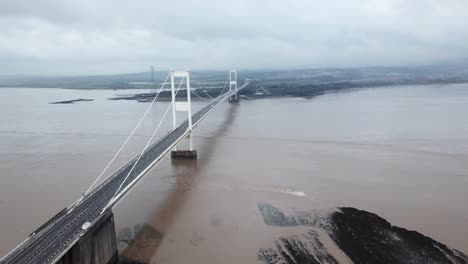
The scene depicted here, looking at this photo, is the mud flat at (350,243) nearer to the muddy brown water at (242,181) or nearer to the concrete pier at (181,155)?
the muddy brown water at (242,181)

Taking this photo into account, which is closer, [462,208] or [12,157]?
[462,208]

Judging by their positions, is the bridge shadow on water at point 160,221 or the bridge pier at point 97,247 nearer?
the bridge pier at point 97,247

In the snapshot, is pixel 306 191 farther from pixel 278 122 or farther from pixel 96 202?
pixel 278 122

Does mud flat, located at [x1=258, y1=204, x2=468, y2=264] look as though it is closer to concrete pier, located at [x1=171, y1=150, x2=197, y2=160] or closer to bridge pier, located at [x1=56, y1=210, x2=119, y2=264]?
bridge pier, located at [x1=56, y1=210, x2=119, y2=264]

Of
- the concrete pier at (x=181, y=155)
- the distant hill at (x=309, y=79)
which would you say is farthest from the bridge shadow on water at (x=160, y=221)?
the distant hill at (x=309, y=79)

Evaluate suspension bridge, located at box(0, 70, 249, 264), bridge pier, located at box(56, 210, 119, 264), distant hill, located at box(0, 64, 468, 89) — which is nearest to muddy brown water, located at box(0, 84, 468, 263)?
bridge pier, located at box(56, 210, 119, 264)

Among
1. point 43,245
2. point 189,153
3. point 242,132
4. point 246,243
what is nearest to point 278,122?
point 242,132

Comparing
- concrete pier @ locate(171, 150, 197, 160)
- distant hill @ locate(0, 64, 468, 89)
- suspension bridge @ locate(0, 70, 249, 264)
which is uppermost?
distant hill @ locate(0, 64, 468, 89)
